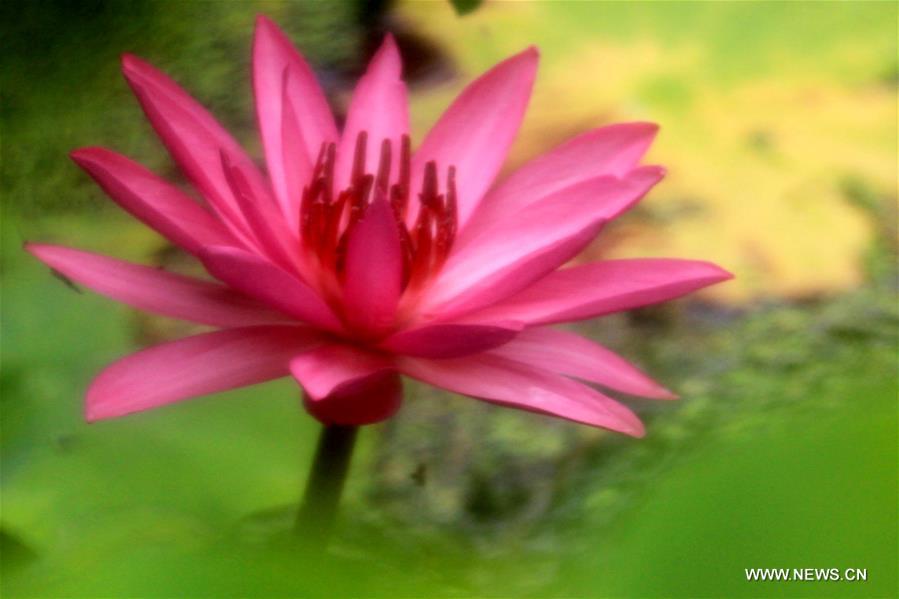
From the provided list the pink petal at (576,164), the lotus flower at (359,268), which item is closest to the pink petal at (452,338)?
the lotus flower at (359,268)

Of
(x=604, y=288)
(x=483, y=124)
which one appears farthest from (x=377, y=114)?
(x=604, y=288)

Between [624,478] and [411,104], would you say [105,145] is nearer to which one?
[411,104]

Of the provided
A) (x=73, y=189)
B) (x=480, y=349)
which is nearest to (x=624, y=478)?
(x=480, y=349)

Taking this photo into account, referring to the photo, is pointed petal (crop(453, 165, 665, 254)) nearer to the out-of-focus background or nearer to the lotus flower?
the lotus flower

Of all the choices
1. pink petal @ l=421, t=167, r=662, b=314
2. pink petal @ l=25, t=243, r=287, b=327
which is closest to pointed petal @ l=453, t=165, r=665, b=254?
pink petal @ l=421, t=167, r=662, b=314

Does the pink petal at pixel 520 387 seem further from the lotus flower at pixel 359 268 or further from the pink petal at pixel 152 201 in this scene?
the pink petal at pixel 152 201

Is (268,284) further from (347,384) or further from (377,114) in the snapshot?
(377,114)
